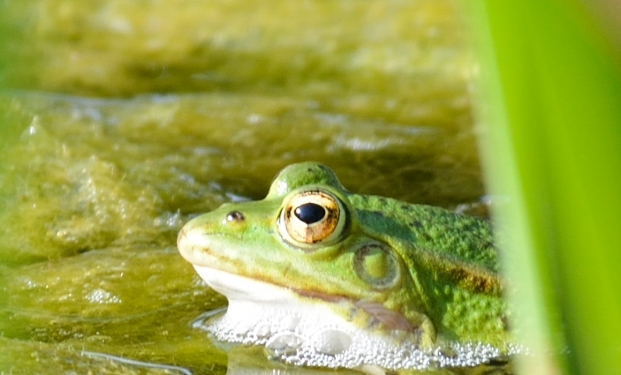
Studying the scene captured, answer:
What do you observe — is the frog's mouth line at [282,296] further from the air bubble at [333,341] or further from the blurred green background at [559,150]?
the blurred green background at [559,150]

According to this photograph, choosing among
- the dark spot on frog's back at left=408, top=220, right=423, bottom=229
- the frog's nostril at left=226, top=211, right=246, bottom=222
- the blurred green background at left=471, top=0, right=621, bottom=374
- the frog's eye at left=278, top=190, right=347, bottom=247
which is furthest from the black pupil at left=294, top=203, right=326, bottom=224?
the blurred green background at left=471, top=0, right=621, bottom=374

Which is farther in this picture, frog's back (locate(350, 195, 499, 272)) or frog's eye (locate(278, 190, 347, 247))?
frog's back (locate(350, 195, 499, 272))

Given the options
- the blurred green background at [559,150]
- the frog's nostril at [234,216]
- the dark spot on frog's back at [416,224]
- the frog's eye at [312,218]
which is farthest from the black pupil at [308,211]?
the blurred green background at [559,150]

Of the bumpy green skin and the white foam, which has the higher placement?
the bumpy green skin

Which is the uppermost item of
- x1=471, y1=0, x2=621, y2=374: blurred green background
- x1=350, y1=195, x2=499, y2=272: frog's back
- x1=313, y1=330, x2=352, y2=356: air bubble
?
x1=350, y1=195, x2=499, y2=272: frog's back

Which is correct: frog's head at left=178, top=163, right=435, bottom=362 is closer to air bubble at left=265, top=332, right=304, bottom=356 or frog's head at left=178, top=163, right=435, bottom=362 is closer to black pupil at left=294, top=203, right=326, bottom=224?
black pupil at left=294, top=203, right=326, bottom=224

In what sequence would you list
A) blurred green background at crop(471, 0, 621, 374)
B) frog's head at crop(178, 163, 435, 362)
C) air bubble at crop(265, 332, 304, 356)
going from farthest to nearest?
air bubble at crop(265, 332, 304, 356)
frog's head at crop(178, 163, 435, 362)
blurred green background at crop(471, 0, 621, 374)

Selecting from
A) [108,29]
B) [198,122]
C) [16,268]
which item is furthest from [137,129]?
[108,29]

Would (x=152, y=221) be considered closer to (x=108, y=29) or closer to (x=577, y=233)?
(x=577, y=233)
